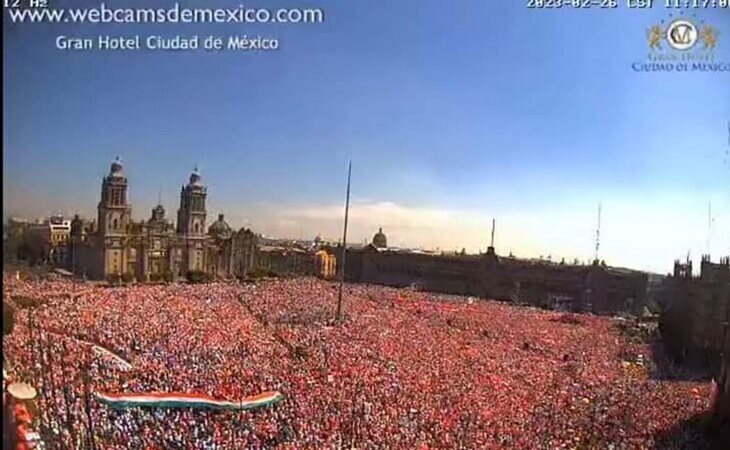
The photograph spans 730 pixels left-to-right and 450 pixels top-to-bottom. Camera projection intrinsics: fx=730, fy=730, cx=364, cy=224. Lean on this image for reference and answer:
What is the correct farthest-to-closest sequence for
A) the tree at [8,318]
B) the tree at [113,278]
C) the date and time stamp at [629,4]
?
1. the tree at [113,278]
2. the tree at [8,318]
3. the date and time stamp at [629,4]

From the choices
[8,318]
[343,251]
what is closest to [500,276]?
[343,251]

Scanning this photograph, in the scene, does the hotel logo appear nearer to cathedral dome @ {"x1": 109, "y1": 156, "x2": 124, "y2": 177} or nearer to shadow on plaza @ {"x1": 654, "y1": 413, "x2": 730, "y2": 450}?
shadow on plaza @ {"x1": 654, "y1": 413, "x2": 730, "y2": 450}

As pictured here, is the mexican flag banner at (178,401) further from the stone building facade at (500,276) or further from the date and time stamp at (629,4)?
the date and time stamp at (629,4)

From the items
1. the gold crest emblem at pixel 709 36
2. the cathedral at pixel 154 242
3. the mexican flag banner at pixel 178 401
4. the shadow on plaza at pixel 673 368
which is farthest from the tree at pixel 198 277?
the gold crest emblem at pixel 709 36

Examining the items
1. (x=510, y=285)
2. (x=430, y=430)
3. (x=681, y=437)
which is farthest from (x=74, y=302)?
(x=681, y=437)

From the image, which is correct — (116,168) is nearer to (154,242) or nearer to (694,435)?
(154,242)

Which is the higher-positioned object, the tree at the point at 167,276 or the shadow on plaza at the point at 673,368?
the tree at the point at 167,276
